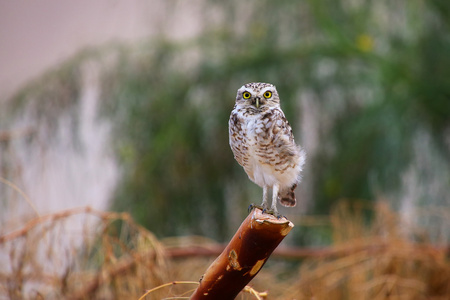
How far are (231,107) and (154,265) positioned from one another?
115cm

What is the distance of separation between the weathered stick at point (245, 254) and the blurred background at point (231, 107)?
1375 millimetres

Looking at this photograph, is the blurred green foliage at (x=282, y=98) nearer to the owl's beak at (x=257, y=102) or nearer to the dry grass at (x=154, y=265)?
the dry grass at (x=154, y=265)

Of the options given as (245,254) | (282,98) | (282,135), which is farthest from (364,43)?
(245,254)

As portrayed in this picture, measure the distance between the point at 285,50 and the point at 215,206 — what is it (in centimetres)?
66

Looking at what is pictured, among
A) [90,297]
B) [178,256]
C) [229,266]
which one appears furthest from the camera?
[178,256]

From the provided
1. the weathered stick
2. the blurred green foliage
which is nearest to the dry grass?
the weathered stick

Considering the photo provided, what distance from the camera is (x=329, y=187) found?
1.91 m

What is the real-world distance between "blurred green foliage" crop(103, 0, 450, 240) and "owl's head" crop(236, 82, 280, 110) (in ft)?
4.26

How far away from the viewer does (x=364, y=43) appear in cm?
185

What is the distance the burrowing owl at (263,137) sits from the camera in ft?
1.60

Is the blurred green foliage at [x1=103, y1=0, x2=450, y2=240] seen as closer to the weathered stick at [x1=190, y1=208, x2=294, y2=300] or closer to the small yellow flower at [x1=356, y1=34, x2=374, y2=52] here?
the small yellow flower at [x1=356, y1=34, x2=374, y2=52]

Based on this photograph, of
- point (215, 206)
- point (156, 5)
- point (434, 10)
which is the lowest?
point (215, 206)

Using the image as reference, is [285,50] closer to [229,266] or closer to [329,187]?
[329,187]

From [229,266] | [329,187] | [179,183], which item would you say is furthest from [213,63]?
[229,266]
